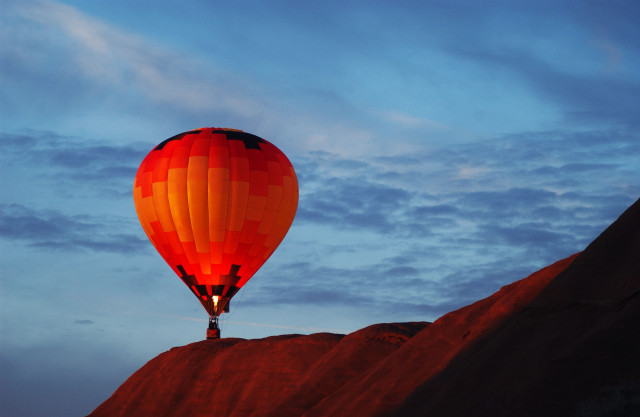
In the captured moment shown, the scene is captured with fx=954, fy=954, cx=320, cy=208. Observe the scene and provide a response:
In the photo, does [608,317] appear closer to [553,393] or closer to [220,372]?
[553,393]

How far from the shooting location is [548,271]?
32.2m

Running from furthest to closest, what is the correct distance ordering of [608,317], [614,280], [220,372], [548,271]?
[220,372], [548,271], [614,280], [608,317]

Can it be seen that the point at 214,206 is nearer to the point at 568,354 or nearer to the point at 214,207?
the point at 214,207

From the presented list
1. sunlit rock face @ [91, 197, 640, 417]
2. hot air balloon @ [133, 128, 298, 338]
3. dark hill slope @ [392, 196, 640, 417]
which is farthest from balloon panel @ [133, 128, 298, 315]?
dark hill slope @ [392, 196, 640, 417]

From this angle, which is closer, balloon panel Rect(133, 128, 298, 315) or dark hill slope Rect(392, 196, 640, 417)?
dark hill slope Rect(392, 196, 640, 417)

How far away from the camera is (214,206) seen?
5353cm

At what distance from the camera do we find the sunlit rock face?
2022cm

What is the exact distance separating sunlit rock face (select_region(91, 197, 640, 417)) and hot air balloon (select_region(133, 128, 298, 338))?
13.8ft

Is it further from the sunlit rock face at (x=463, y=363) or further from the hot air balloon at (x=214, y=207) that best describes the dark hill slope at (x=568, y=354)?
the hot air balloon at (x=214, y=207)

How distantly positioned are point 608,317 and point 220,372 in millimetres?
32681

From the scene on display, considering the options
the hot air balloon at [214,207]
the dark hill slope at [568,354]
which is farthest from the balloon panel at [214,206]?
the dark hill slope at [568,354]

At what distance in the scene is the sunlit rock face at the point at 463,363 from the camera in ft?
66.3

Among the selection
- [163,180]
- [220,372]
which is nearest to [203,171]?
[163,180]

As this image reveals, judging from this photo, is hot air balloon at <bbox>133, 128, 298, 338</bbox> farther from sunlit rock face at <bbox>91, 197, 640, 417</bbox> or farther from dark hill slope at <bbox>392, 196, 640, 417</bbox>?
dark hill slope at <bbox>392, 196, 640, 417</bbox>
